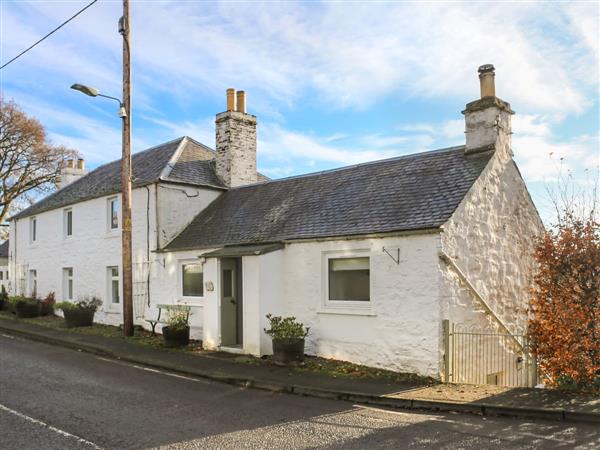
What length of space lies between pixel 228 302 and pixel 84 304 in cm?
777

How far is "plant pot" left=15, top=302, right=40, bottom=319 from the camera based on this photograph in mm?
21688

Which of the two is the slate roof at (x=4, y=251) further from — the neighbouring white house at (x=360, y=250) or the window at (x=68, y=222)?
the neighbouring white house at (x=360, y=250)

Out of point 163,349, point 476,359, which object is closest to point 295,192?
point 163,349

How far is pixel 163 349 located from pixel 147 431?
23.0 feet

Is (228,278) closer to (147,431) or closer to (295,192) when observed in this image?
(295,192)

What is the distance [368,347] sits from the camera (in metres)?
10.9

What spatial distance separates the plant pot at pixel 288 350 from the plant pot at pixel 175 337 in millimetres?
3556

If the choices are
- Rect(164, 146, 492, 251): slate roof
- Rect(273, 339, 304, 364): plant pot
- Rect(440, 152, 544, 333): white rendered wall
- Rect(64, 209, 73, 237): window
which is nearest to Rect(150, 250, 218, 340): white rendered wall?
Rect(164, 146, 492, 251): slate roof

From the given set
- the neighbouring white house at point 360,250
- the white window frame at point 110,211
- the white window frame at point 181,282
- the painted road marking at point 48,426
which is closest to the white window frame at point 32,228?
the white window frame at point 110,211

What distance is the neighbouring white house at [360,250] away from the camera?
1034 centimetres

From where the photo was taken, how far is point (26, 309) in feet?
71.2

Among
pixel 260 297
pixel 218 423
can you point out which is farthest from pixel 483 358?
pixel 218 423

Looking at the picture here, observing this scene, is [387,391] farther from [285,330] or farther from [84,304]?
[84,304]

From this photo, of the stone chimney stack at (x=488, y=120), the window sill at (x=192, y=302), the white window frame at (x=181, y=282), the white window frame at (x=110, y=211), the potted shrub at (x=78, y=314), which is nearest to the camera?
the stone chimney stack at (x=488, y=120)
